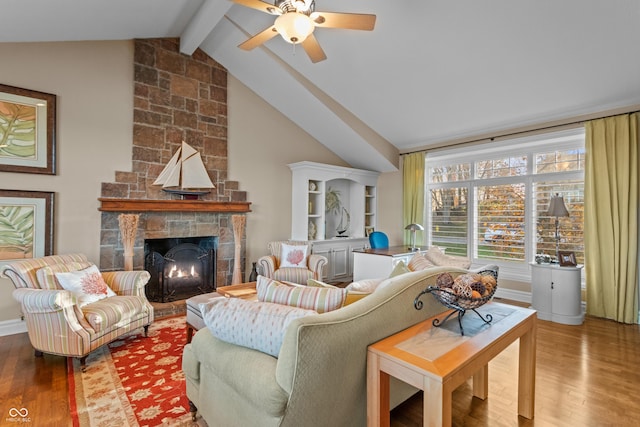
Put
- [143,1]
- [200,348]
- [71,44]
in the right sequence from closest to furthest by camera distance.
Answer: [200,348] < [143,1] < [71,44]

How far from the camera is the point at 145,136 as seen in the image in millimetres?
4051

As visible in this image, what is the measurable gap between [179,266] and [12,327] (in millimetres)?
1713

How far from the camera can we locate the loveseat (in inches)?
48.7

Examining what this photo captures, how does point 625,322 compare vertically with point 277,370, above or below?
below

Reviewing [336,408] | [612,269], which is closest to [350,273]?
[612,269]

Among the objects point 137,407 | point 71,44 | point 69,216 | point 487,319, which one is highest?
point 71,44

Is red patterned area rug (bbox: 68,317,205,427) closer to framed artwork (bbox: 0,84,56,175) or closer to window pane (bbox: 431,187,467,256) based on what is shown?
framed artwork (bbox: 0,84,56,175)

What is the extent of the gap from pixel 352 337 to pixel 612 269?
403cm

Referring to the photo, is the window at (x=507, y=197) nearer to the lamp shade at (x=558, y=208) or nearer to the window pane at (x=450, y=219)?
the window pane at (x=450, y=219)

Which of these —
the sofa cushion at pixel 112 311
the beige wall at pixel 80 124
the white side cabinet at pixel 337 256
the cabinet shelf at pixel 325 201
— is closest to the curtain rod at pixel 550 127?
the cabinet shelf at pixel 325 201

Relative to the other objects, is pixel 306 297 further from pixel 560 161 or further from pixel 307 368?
pixel 560 161

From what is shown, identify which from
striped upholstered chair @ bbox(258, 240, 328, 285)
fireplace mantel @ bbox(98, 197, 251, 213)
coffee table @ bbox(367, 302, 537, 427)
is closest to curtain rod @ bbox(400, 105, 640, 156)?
striped upholstered chair @ bbox(258, 240, 328, 285)

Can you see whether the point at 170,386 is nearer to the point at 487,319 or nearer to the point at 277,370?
the point at 277,370

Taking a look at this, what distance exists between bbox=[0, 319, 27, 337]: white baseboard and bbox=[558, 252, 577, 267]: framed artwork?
6.06 meters
